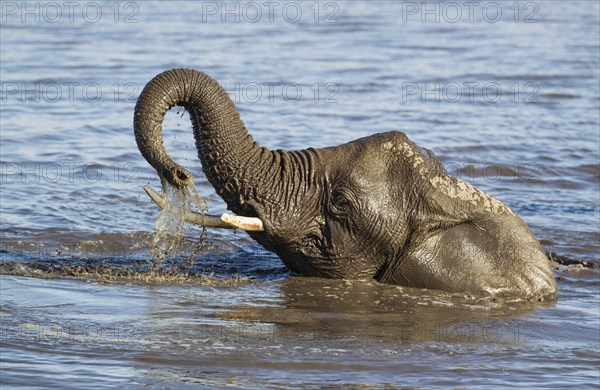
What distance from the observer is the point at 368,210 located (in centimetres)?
1004

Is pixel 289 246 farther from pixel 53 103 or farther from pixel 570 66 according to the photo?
pixel 570 66

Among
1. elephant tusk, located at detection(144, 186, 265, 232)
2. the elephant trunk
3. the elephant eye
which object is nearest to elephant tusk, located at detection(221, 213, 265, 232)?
elephant tusk, located at detection(144, 186, 265, 232)

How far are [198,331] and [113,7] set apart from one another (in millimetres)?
25420

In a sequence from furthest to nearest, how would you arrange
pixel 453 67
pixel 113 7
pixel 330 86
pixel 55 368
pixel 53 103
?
pixel 113 7, pixel 453 67, pixel 330 86, pixel 53 103, pixel 55 368

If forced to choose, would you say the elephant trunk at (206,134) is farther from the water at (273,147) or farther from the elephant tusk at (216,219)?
the water at (273,147)

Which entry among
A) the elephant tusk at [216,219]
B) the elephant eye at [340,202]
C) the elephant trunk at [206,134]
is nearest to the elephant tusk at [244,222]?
the elephant tusk at [216,219]

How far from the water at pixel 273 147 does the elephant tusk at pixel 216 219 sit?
25.9 inches

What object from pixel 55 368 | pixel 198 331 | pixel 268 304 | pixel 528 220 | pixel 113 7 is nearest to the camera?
pixel 55 368

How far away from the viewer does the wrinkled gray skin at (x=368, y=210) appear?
987 cm

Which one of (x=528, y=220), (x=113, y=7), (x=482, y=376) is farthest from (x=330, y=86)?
(x=482, y=376)

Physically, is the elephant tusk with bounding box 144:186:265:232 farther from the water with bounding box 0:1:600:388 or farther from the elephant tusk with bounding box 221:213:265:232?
the water with bounding box 0:1:600:388

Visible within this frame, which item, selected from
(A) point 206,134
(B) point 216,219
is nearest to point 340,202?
(B) point 216,219

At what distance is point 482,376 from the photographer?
A: 8.53m

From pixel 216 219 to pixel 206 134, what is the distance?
2.19 feet
